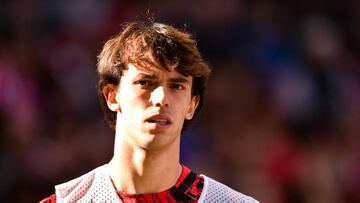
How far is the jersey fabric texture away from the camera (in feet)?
17.6

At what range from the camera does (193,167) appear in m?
9.13

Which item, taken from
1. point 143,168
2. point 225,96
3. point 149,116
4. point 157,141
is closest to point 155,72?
point 149,116

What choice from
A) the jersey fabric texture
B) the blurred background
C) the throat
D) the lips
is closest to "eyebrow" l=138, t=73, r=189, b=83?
the lips

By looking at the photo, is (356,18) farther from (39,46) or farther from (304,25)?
(39,46)

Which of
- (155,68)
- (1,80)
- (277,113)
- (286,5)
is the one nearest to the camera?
(155,68)

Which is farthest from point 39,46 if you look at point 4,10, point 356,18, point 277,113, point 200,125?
point 356,18

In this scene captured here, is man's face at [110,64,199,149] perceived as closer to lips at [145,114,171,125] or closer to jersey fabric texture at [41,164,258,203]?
lips at [145,114,171,125]

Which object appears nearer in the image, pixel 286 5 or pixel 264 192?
pixel 264 192

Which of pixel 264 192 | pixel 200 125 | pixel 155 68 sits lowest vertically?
pixel 264 192

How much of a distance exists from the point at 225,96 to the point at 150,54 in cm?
445

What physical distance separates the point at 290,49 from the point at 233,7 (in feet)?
2.47

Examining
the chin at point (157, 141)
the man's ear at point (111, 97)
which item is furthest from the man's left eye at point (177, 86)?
the man's ear at point (111, 97)

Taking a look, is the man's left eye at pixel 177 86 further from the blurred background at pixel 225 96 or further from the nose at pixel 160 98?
the blurred background at pixel 225 96

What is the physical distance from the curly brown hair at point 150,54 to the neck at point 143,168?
1.14 ft
